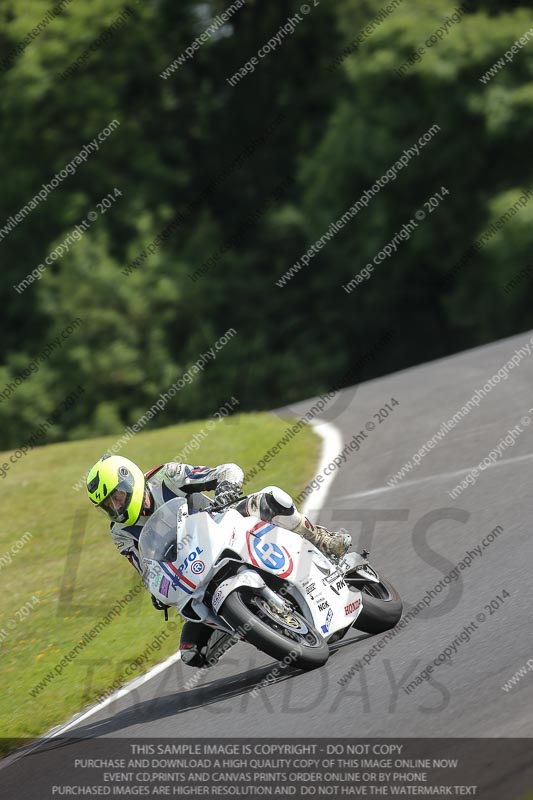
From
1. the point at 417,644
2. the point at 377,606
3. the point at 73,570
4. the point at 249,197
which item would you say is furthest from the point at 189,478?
the point at 249,197

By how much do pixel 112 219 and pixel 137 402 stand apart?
691 centimetres

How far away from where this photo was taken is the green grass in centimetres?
895

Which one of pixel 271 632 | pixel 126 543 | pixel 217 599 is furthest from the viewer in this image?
pixel 126 543

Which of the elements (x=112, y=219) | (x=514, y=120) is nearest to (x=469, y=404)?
(x=514, y=120)

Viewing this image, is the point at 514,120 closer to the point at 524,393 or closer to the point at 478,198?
the point at 478,198

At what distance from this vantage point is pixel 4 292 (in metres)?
36.8

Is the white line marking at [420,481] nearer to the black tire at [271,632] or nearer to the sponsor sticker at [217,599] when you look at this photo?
the black tire at [271,632]

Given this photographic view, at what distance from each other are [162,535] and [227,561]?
1.63ft

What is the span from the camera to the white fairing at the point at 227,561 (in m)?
7.00

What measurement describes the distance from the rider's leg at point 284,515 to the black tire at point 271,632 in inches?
22.7

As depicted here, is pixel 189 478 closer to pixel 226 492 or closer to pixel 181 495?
pixel 181 495

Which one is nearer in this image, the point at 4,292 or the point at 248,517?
the point at 248,517

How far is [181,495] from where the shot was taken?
24.8 ft

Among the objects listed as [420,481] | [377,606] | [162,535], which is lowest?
[420,481]
